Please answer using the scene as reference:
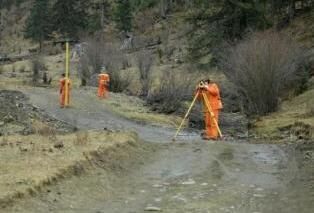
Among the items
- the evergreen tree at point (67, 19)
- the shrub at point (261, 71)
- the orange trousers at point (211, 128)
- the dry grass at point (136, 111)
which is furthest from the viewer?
the evergreen tree at point (67, 19)

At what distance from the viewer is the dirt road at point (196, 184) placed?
36.2ft

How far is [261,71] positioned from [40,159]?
16386mm

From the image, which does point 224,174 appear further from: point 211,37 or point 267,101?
point 211,37

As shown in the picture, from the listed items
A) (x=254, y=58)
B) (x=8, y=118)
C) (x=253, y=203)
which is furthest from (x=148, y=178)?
(x=254, y=58)

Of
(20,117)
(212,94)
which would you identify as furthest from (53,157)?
(20,117)

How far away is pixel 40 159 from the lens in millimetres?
12859

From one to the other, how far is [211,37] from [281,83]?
12.0 meters

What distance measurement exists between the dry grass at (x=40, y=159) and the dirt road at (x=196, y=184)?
0.20m

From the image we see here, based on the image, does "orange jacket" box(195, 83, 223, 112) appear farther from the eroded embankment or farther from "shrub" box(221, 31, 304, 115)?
"shrub" box(221, 31, 304, 115)

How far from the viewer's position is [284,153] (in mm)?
17375

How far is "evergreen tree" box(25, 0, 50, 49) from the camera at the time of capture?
79231 mm

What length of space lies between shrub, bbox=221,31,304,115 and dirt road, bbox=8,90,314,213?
9.29m

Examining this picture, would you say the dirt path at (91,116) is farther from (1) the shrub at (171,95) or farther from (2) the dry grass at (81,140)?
(2) the dry grass at (81,140)

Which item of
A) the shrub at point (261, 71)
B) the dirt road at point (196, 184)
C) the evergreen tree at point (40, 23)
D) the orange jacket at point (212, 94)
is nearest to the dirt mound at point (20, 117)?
the dirt road at point (196, 184)
